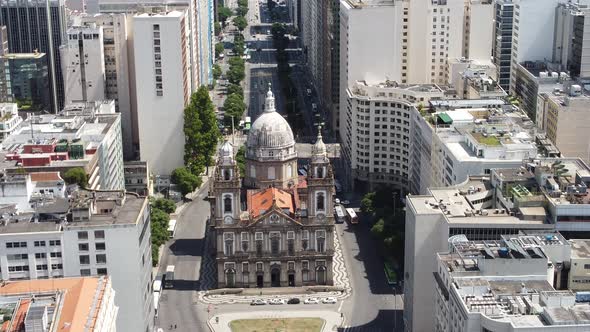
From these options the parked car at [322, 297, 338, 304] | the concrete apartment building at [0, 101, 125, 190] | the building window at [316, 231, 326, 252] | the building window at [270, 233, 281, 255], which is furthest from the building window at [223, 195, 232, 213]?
the concrete apartment building at [0, 101, 125, 190]

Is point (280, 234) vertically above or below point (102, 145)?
below

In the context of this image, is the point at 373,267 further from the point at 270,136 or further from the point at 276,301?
the point at 270,136

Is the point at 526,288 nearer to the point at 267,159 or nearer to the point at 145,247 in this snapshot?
the point at 145,247

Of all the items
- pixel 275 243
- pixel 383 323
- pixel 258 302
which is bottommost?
pixel 383 323

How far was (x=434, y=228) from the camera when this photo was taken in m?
148

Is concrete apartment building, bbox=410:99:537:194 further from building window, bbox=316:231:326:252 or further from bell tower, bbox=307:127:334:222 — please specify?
building window, bbox=316:231:326:252

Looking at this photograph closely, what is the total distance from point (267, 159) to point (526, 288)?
8346cm

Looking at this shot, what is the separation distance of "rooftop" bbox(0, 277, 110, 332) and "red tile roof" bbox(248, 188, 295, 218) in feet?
199

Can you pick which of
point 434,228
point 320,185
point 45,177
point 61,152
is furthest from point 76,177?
point 434,228

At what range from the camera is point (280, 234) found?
18150 centimetres

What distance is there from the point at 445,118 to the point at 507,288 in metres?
71.4

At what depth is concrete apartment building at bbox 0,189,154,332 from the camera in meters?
134

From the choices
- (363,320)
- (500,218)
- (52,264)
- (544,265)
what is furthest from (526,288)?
(52,264)

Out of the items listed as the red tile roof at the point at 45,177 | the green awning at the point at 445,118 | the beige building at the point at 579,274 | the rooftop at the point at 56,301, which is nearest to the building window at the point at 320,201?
the green awning at the point at 445,118
